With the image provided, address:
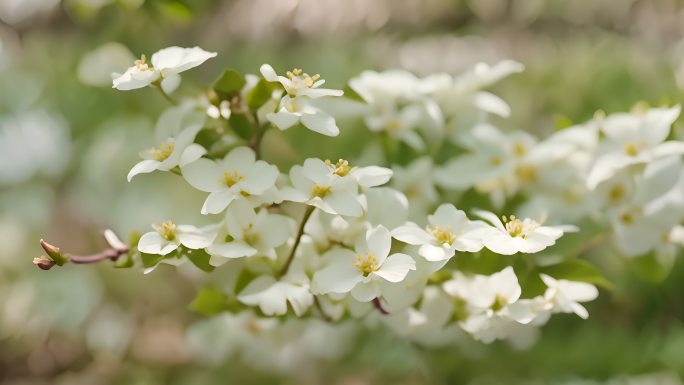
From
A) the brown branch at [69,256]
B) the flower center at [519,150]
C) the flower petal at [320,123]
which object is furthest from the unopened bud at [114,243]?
the flower center at [519,150]

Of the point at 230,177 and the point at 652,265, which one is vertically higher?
the point at 652,265

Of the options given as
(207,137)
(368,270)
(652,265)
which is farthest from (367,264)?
(652,265)

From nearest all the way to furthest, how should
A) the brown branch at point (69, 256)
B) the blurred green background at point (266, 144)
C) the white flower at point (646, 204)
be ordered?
the brown branch at point (69, 256) < the white flower at point (646, 204) < the blurred green background at point (266, 144)

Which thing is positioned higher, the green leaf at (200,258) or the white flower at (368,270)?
the white flower at (368,270)

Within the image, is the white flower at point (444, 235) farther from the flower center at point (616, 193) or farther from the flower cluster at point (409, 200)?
the flower center at point (616, 193)

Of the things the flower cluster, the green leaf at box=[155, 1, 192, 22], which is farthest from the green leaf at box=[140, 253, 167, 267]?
the green leaf at box=[155, 1, 192, 22]

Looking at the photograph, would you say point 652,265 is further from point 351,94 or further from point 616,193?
point 351,94

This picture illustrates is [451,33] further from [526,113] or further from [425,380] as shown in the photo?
[425,380]
